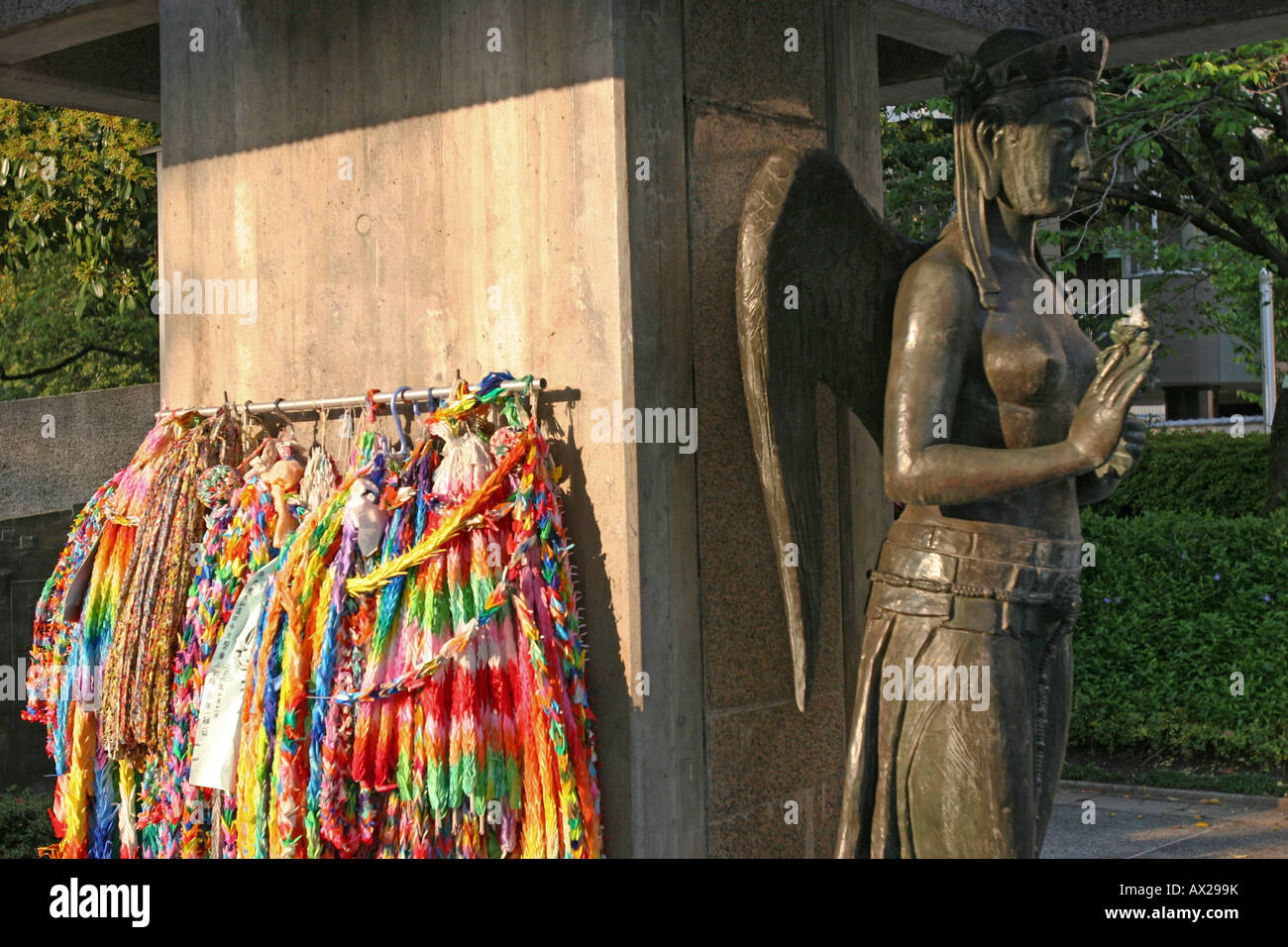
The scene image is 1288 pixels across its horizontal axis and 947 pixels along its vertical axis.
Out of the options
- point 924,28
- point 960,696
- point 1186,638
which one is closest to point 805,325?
point 960,696

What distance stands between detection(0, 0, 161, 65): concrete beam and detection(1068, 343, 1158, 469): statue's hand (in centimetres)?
370

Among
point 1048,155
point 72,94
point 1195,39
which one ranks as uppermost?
point 72,94

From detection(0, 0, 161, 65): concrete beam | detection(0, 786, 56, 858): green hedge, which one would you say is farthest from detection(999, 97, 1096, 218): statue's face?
detection(0, 786, 56, 858): green hedge

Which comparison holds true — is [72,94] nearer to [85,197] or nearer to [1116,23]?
[1116,23]

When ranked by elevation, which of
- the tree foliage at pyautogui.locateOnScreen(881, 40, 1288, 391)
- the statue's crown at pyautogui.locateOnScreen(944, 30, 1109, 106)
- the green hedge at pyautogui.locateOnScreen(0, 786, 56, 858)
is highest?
the tree foliage at pyautogui.locateOnScreen(881, 40, 1288, 391)

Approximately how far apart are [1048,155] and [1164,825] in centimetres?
592

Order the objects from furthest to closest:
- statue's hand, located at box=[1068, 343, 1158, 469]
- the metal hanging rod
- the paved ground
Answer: the paved ground, the metal hanging rod, statue's hand, located at box=[1068, 343, 1158, 469]

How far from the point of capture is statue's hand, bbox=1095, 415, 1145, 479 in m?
3.86

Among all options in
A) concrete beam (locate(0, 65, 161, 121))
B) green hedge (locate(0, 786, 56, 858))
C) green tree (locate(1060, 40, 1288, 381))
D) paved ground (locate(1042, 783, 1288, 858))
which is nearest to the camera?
concrete beam (locate(0, 65, 161, 121))

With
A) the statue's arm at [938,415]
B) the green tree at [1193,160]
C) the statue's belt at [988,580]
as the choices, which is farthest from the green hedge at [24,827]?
the green tree at [1193,160]

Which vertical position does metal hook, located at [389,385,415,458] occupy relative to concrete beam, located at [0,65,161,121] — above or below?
below

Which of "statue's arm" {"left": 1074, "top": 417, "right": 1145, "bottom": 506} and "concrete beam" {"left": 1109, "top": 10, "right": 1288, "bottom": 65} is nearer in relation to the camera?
"statue's arm" {"left": 1074, "top": 417, "right": 1145, "bottom": 506}

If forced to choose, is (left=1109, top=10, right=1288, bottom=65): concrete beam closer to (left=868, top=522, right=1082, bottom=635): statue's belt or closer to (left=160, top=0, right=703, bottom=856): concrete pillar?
(left=160, top=0, right=703, bottom=856): concrete pillar

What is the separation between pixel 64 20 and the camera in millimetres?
5523
